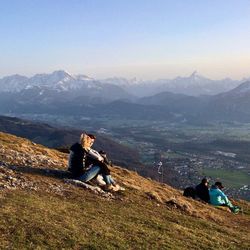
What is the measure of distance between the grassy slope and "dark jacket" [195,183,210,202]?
4.37 metres

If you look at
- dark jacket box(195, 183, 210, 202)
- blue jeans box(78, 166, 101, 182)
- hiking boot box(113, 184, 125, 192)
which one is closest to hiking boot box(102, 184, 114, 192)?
hiking boot box(113, 184, 125, 192)

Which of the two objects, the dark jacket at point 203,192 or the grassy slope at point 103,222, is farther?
the dark jacket at point 203,192

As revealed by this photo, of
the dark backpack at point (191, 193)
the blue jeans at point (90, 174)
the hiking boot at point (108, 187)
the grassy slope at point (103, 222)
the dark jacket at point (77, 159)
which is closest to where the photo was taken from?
the grassy slope at point (103, 222)

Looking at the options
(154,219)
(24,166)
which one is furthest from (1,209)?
(24,166)

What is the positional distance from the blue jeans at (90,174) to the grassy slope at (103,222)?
120 cm

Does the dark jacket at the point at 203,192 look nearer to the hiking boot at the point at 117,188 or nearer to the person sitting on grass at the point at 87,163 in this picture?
the hiking boot at the point at 117,188

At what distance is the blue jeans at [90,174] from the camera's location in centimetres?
2539

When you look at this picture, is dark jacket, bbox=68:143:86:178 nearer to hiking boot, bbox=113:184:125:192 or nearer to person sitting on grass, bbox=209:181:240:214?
hiking boot, bbox=113:184:125:192

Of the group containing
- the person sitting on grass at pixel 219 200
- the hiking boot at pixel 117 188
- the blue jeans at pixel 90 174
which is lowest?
the person sitting on grass at pixel 219 200

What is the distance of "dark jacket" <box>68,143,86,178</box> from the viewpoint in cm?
2550

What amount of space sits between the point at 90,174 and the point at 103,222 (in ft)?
22.1

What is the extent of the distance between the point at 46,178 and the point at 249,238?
36.2 ft

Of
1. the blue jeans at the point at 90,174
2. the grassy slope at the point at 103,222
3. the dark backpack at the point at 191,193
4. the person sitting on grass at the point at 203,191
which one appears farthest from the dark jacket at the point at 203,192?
the blue jeans at the point at 90,174

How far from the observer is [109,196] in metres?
24.3
